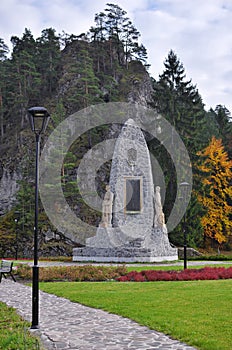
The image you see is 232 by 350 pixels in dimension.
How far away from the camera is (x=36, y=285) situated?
6.99m

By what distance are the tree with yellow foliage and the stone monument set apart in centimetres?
1080

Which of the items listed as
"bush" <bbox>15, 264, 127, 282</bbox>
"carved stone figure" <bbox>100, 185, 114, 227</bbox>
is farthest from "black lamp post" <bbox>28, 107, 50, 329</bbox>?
"carved stone figure" <bbox>100, 185, 114, 227</bbox>

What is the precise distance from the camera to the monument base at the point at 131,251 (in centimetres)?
2373

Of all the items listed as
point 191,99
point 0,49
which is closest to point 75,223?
point 191,99

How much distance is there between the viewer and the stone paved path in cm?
558

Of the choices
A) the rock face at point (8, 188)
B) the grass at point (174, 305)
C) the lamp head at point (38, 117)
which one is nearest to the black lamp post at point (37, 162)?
the lamp head at point (38, 117)

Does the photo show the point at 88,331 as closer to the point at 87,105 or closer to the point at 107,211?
the point at 107,211

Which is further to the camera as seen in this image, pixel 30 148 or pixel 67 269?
pixel 30 148

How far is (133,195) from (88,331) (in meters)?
20.1

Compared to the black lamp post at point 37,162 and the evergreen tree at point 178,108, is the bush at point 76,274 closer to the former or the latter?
Answer: the black lamp post at point 37,162

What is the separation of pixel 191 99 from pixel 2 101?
20188mm

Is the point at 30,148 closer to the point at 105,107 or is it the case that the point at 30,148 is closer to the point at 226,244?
the point at 105,107

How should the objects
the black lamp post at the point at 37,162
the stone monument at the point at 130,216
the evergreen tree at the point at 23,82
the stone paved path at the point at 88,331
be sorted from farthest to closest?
the evergreen tree at the point at 23,82, the stone monument at the point at 130,216, the black lamp post at the point at 37,162, the stone paved path at the point at 88,331

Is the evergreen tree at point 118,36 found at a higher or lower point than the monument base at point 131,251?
higher
